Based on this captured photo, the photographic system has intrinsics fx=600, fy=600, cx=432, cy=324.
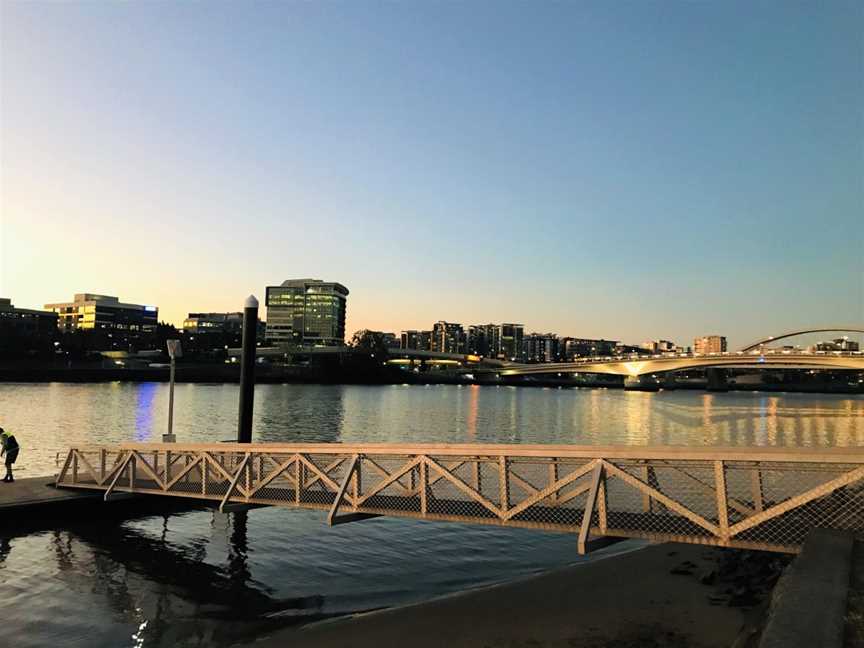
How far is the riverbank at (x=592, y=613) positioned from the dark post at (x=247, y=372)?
1136 cm

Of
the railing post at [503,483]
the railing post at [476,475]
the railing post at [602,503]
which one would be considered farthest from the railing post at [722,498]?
the railing post at [476,475]

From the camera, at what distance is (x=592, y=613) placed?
11609mm

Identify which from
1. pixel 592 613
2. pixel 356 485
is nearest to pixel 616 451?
pixel 592 613

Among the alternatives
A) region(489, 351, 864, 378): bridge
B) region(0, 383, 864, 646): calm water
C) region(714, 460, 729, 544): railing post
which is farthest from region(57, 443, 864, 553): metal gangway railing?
region(489, 351, 864, 378): bridge

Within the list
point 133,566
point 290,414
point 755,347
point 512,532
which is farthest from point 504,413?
point 755,347

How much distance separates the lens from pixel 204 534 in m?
18.5

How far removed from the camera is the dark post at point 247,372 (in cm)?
2211

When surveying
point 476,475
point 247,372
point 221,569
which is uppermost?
point 247,372

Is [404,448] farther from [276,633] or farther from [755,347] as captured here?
[755,347]

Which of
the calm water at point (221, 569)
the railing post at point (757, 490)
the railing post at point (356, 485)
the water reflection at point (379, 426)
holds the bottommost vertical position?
the water reflection at point (379, 426)

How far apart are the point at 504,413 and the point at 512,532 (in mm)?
70867

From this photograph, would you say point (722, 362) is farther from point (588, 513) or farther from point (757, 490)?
point (588, 513)

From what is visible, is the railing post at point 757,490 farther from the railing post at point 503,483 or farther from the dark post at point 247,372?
the dark post at point 247,372

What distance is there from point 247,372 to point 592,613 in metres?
15.4
